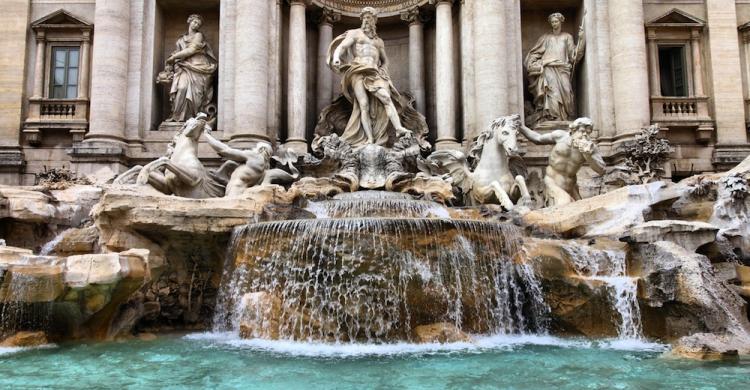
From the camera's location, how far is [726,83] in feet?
51.7

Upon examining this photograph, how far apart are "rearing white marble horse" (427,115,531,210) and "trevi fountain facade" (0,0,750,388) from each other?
5 cm

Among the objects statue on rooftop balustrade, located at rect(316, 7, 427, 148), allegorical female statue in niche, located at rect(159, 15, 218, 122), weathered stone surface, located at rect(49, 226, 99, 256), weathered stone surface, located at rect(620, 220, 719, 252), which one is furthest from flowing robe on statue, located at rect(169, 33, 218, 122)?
weathered stone surface, located at rect(620, 220, 719, 252)

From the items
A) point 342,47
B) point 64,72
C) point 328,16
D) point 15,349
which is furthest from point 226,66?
point 15,349

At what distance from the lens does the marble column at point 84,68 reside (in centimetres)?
1584

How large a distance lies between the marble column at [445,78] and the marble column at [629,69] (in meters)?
3.93

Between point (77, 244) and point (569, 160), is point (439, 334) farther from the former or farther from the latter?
point (77, 244)

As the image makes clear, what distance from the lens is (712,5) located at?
16.2 meters

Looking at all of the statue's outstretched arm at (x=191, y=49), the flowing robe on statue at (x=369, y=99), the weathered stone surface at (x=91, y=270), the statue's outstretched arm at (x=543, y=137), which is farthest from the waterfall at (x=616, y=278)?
the statue's outstretched arm at (x=191, y=49)

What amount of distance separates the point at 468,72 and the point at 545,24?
3598 mm

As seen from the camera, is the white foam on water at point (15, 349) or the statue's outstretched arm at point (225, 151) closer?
the white foam on water at point (15, 349)

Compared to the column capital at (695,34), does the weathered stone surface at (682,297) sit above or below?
below

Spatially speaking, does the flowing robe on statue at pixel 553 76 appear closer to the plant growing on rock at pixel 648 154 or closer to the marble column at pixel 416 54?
the plant growing on rock at pixel 648 154

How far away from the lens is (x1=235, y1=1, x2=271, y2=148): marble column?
570 inches

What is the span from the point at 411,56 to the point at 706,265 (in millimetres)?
10769
